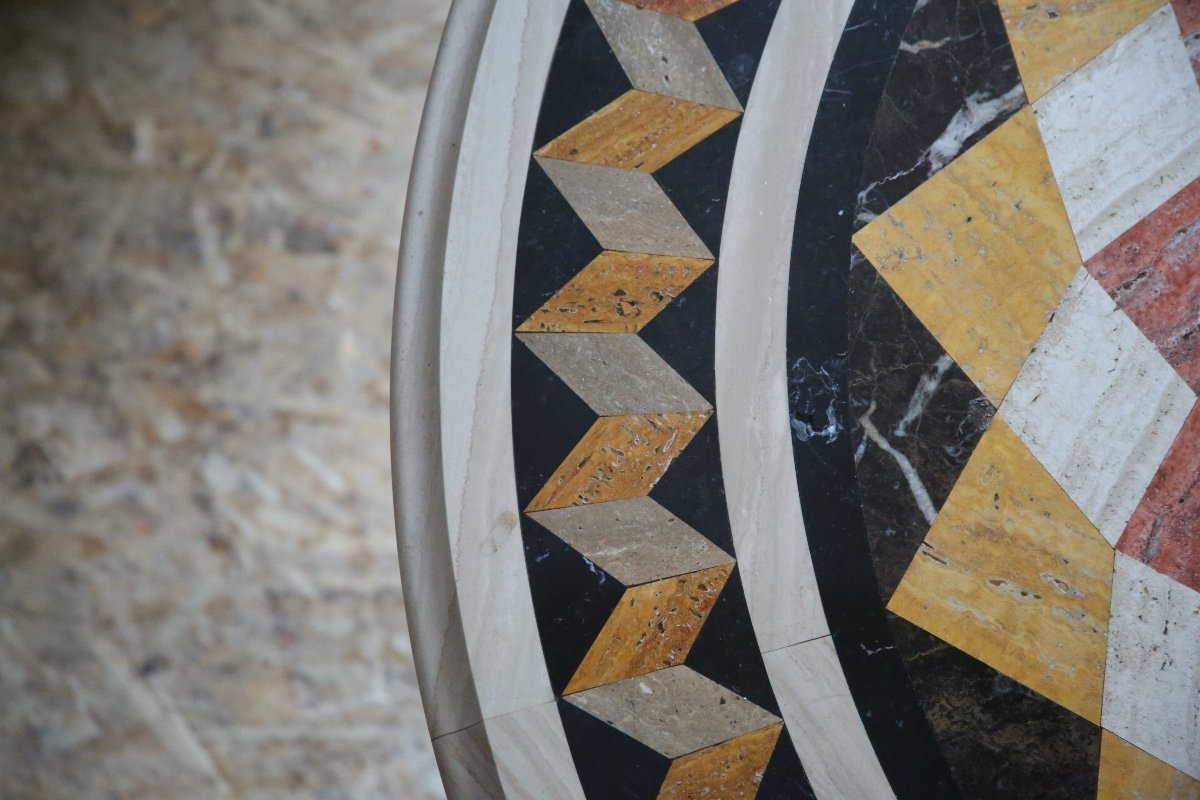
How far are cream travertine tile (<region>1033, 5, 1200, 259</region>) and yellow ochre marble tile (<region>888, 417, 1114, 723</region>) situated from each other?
29 cm

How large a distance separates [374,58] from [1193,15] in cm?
99

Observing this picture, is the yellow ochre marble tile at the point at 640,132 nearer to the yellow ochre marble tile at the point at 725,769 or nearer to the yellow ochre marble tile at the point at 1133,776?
the yellow ochre marble tile at the point at 725,769

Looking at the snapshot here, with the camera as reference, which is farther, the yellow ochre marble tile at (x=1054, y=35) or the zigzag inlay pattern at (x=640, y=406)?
the yellow ochre marble tile at (x=1054, y=35)

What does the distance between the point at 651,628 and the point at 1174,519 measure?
2.16 feet

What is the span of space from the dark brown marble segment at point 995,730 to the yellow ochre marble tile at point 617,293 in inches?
17.4

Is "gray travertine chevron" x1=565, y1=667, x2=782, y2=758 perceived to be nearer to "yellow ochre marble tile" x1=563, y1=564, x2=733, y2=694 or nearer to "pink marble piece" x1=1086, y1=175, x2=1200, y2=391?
"yellow ochre marble tile" x1=563, y1=564, x2=733, y2=694

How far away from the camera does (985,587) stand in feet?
3.37

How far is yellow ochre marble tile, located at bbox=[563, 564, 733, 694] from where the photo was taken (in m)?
0.88

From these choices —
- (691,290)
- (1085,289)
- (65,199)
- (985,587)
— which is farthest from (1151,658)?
(65,199)

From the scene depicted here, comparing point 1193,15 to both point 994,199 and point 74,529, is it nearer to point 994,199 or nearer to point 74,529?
point 994,199

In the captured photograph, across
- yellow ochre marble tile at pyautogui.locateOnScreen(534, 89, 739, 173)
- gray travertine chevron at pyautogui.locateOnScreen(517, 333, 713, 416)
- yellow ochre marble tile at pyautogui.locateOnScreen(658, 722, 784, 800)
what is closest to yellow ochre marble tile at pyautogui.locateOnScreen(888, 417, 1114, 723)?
yellow ochre marble tile at pyautogui.locateOnScreen(658, 722, 784, 800)

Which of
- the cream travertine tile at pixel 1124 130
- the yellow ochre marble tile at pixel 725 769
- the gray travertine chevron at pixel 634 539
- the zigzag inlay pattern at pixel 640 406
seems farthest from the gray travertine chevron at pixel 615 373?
the cream travertine tile at pixel 1124 130

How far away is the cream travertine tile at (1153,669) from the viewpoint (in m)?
1.05

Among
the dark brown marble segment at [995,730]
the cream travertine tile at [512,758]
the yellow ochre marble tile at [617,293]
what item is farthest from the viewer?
the dark brown marble segment at [995,730]
